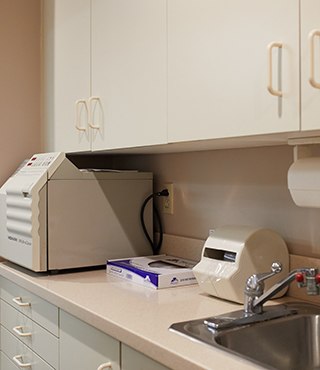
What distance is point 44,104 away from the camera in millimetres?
2396

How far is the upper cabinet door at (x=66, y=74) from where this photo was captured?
6.50ft

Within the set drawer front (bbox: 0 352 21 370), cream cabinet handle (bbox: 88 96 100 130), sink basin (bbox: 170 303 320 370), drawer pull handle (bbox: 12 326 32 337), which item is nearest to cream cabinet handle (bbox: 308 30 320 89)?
sink basin (bbox: 170 303 320 370)

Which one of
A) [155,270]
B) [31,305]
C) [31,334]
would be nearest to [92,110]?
[155,270]

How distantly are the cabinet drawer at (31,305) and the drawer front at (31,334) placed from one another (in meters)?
0.02

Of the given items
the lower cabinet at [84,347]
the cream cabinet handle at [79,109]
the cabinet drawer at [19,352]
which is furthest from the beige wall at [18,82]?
the lower cabinet at [84,347]

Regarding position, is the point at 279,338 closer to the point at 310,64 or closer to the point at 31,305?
the point at 310,64

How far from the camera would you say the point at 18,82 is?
2387 millimetres

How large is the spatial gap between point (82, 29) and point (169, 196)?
2.53 feet

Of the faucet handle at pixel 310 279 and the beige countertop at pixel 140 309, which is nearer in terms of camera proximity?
the beige countertop at pixel 140 309

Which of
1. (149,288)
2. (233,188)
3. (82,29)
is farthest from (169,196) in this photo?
(82,29)

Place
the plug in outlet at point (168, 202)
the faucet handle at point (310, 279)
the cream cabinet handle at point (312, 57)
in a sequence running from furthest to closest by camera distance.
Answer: the plug in outlet at point (168, 202), the faucet handle at point (310, 279), the cream cabinet handle at point (312, 57)

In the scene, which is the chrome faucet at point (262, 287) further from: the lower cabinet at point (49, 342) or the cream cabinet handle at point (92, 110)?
the cream cabinet handle at point (92, 110)

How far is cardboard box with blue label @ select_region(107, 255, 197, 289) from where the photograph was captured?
5.58 ft

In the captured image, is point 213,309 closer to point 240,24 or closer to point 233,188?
point 233,188
